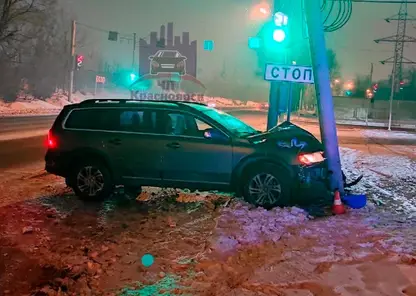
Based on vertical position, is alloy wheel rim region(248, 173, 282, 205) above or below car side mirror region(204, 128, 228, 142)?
below

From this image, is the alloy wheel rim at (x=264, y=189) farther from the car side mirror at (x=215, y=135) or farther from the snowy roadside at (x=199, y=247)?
the car side mirror at (x=215, y=135)

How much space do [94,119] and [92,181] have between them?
1.09m

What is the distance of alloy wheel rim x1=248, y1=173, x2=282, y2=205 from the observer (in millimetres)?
7477

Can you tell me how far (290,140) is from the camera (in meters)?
7.57

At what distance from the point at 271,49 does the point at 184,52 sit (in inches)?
1904

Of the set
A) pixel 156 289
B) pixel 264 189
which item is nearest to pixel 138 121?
pixel 264 189

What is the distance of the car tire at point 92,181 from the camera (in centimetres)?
795

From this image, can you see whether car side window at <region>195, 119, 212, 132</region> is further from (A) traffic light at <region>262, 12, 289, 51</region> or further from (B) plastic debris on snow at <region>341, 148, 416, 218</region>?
(A) traffic light at <region>262, 12, 289, 51</region>

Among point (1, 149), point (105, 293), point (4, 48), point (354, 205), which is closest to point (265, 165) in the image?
point (354, 205)

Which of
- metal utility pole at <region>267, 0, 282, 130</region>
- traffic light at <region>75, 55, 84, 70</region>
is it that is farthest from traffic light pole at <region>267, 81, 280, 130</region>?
traffic light at <region>75, 55, 84, 70</region>

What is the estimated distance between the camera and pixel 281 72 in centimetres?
978

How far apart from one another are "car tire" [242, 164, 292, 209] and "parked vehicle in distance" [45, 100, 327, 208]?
0.02 metres

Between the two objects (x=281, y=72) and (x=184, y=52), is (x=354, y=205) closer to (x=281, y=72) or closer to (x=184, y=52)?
(x=281, y=72)

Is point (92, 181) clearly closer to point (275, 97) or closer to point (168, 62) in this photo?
point (275, 97)
